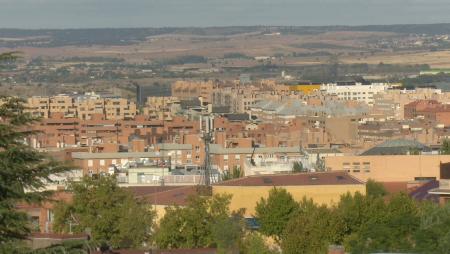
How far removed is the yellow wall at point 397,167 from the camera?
56612 mm

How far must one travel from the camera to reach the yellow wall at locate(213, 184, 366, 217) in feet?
140

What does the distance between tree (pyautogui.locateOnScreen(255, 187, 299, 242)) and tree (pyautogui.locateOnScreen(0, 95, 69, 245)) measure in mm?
23876

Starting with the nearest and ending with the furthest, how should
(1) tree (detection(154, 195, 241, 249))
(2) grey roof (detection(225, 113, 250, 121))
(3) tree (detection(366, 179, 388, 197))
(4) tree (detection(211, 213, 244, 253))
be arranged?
(4) tree (detection(211, 213, 244, 253)) → (1) tree (detection(154, 195, 241, 249)) → (3) tree (detection(366, 179, 388, 197)) → (2) grey roof (detection(225, 113, 250, 121))

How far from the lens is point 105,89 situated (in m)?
181

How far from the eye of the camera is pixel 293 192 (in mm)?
43500

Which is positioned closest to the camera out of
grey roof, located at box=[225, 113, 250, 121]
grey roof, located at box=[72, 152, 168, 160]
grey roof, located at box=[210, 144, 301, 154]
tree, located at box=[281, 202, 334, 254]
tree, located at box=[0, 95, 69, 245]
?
tree, located at box=[0, 95, 69, 245]

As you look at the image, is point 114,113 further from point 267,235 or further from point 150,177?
point 267,235

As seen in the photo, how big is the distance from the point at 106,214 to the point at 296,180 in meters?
10.9

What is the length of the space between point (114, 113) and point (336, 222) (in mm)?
94475

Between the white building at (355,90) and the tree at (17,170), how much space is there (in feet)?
477

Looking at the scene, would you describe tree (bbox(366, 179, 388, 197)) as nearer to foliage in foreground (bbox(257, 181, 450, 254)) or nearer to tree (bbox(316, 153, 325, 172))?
foliage in foreground (bbox(257, 181, 450, 254))

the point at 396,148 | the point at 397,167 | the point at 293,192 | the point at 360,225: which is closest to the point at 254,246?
the point at 360,225

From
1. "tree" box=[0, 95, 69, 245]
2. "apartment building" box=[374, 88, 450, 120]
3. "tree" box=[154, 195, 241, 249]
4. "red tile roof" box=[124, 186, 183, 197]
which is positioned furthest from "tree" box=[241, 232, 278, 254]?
"apartment building" box=[374, 88, 450, 120]

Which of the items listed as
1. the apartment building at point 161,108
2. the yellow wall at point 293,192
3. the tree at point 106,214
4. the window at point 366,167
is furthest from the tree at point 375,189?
the apartment building at point 161,108
